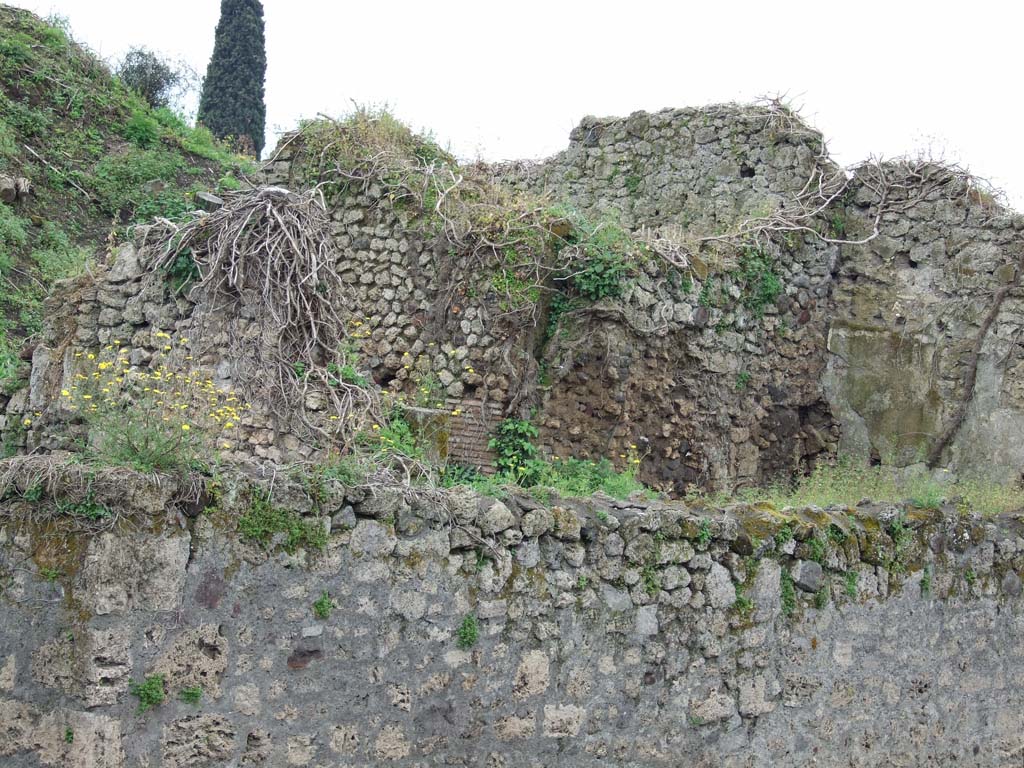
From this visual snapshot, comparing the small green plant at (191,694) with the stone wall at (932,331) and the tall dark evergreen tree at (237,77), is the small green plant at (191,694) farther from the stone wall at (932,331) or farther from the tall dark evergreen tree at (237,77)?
the tall dark evergreen tree at (237,77)

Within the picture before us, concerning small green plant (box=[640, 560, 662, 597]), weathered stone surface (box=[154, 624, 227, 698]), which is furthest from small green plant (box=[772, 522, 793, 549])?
weathered stone surface (box=[154, 624, 227, 698])

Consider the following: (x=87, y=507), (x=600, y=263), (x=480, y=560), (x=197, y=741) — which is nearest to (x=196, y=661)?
(x=197, y=741)

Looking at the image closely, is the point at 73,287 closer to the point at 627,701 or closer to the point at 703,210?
the point at 627,701

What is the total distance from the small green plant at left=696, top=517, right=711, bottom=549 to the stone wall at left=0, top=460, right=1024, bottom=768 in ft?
0.05

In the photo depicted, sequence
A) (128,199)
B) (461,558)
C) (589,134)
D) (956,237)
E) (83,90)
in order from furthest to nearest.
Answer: (83,90), (128,199), (589,134), (956,237), (461,558)

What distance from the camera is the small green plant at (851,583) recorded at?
6.44 metres

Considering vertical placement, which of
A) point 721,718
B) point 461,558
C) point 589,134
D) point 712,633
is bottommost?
point 721,718

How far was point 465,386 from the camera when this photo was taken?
8.80m

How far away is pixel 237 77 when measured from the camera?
21312 millimetres

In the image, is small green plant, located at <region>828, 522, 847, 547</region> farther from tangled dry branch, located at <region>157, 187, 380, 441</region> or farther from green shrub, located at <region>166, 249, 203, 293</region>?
green shrub, located at <region>166, 249, 203, 293</region>

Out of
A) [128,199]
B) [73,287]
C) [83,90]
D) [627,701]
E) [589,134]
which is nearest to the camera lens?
[627,701]

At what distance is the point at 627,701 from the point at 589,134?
8455mm

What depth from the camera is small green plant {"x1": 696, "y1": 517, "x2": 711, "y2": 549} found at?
19.1 ft

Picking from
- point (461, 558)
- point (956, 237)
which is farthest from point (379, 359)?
point (956, 237)
